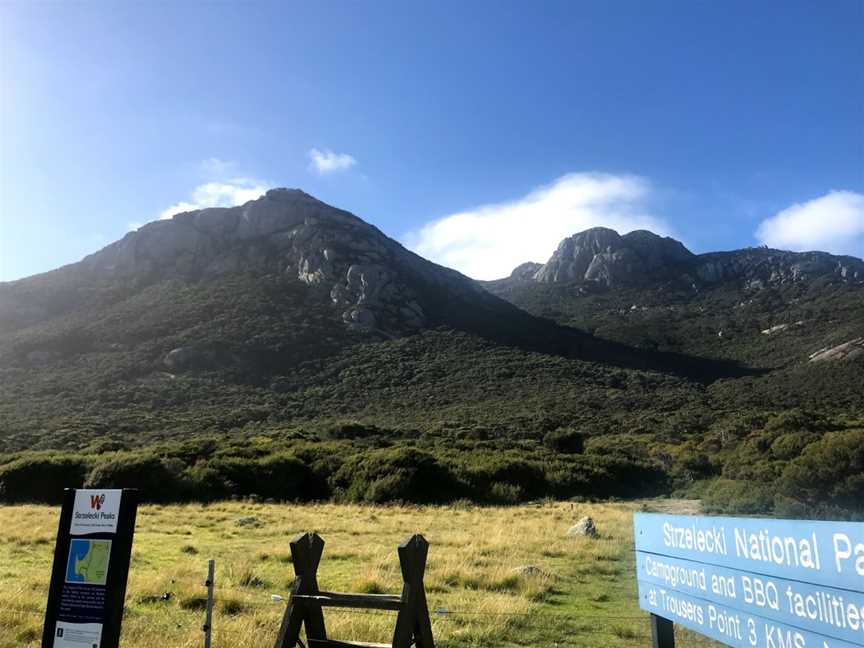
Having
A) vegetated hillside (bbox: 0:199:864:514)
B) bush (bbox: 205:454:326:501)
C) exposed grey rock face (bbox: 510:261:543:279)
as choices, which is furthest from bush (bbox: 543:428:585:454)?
exposed grey rock face (bbox: 510:261:543:279)

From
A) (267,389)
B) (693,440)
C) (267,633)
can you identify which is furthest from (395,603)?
(267,389)

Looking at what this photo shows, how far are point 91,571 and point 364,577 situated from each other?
562cm

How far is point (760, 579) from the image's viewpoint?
344 centimetres

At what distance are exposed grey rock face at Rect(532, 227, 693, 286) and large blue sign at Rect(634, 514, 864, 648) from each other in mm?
124443

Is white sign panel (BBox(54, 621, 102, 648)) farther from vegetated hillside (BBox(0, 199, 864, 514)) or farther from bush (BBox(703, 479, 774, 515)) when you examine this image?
vegetated hillside (BBox(0, 199, 864, 514))

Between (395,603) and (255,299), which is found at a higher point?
(255,299)

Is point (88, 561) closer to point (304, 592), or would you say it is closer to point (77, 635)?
point (77, 635)

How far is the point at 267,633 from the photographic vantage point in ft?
23.4

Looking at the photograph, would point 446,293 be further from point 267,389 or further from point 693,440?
point 693,440

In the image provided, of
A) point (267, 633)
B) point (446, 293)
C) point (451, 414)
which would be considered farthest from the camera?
point (446, 293)

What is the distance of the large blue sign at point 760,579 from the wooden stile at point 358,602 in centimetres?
163

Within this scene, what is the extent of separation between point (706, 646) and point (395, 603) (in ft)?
14.4

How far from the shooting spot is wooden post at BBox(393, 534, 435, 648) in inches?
195

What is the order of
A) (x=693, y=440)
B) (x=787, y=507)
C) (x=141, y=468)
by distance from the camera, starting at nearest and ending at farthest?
(x=787, y=507) < (x=141, y=468) < (x=693, y=440)
